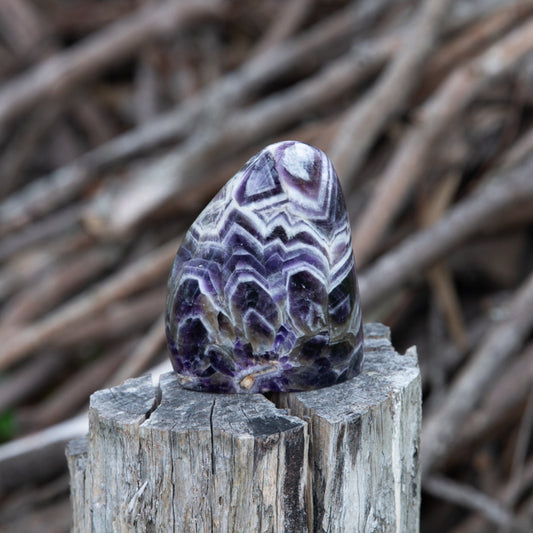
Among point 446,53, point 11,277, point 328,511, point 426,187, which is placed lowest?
point 328,511

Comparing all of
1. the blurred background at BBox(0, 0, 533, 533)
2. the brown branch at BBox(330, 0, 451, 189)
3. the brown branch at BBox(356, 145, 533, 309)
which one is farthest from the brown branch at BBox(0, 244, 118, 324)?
the brown branch at BBox(356, 145, 533, 309)

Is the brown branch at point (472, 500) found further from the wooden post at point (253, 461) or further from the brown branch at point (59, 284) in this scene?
the brown branch at point (59, 284)

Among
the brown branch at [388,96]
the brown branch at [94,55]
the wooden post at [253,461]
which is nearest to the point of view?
the wooden post at [253,461]

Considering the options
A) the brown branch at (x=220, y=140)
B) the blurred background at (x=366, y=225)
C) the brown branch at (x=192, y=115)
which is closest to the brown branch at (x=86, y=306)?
the blurred background at (x=366, y=225)

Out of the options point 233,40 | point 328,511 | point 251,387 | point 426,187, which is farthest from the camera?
point 233,40

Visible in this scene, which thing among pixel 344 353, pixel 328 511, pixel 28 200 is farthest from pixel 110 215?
pixel 328 511

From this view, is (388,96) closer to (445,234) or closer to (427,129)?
(427,129)

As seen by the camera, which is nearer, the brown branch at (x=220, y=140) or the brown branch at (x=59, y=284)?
the brown branch at (x=220, y=140)

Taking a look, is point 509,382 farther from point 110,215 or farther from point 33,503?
point 33,503
